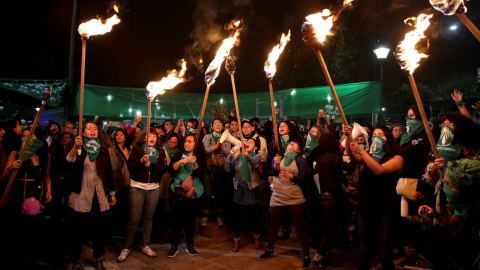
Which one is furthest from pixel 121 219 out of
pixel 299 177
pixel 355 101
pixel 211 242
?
pixel 355 101

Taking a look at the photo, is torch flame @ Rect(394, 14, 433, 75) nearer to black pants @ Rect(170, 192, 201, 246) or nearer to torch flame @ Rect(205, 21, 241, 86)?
torch flame @ Rect(205, 21, 241, 86)

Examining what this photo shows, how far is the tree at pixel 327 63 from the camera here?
21078mm

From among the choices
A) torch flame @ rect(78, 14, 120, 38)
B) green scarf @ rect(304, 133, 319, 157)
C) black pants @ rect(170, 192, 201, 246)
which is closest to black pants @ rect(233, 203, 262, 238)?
black pants @ rect(170, 192, 201, 246)

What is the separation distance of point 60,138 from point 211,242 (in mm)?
4351

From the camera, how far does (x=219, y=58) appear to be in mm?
5840

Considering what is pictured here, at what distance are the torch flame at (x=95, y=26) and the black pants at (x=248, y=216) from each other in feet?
13.5

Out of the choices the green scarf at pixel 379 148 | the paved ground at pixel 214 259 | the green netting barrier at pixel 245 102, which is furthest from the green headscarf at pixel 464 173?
the green netting barrier at pixel 245 102

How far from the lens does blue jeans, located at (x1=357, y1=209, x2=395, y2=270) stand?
13.7 feet

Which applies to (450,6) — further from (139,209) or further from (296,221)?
(139,209)

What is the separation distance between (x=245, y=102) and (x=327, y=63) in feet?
30.9

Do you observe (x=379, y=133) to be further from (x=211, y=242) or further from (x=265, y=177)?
(x=211, y=242)

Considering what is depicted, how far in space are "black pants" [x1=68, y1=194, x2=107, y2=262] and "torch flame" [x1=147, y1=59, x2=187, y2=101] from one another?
6.71ft

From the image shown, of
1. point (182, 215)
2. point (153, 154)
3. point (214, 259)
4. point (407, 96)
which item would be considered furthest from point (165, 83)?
point (407, 96)

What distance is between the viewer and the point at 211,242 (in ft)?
23.1
